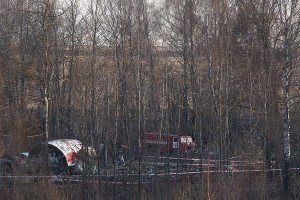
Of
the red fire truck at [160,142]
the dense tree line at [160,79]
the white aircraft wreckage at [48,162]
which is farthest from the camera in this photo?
the dense tree line at [160,79]

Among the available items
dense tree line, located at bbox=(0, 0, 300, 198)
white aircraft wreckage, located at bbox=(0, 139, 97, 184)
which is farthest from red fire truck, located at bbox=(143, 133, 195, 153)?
white aircraft wreckage, located at bbox=(0, 139, 97, 184)

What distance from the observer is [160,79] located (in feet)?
62.7

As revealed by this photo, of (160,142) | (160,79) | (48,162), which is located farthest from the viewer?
(160,79)

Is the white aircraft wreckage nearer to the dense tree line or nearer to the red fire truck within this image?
the dense tree line

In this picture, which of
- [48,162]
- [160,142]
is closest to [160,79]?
[160,142]

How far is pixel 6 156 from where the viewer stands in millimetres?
12516

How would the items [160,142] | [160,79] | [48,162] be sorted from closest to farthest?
[48,162]
[160,142]
[160,79]

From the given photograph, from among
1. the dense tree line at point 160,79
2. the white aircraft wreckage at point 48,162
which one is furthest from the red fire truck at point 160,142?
the white aircraft wreckage at point 48,162

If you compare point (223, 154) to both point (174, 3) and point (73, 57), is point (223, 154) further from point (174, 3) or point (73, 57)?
point (174, 3)

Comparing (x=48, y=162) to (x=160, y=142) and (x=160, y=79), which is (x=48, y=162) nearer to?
(x=160, y=142)

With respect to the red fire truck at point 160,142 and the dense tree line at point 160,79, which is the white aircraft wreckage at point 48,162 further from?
the red fire truck at point 160,142

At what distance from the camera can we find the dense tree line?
13.8 meters

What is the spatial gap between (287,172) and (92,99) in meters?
5.07

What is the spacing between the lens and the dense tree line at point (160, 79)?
1382 centimetres
